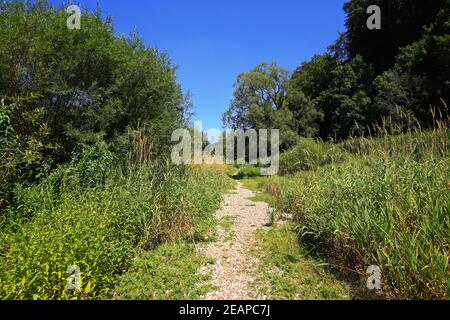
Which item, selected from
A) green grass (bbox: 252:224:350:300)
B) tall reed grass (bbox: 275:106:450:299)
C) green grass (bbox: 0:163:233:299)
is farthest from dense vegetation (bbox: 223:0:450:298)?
green grass (bbox: 0:163:233:299)

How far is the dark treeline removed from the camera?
18422mm

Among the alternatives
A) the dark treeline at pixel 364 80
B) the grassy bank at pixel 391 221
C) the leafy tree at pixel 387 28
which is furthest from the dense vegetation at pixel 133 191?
the leafy tree at pixel 387 28

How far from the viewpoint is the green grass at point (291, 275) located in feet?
10.9

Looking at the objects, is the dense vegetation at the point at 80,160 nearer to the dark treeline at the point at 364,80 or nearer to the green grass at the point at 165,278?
the green grass at the point at 165,278

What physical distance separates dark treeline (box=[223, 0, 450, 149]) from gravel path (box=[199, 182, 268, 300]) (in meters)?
15.1

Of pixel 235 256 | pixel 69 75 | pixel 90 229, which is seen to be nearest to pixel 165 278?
pixel 90 229

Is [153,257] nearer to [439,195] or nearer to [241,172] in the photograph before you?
[439,195]

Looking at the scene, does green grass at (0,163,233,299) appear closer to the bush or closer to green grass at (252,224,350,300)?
green grass at (252,224,350,300)

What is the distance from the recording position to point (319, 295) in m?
3.28

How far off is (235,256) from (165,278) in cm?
134

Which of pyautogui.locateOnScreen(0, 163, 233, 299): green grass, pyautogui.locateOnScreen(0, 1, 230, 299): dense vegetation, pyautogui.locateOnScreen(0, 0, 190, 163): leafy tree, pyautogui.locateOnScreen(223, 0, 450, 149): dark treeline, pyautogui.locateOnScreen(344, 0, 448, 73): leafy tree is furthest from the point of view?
pyautogui.locateOnScreen(344, 0, 448, 73): leafy tree

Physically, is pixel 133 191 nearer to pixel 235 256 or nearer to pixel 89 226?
pixel 89 226
